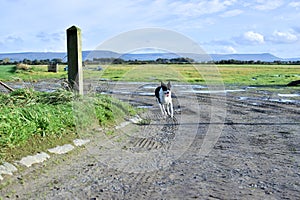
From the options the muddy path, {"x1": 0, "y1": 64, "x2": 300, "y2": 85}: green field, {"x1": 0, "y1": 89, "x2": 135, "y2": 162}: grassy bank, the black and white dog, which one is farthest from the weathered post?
{"x1": 0, "y1": 64, "x2": 300, "y2": 85}: green field

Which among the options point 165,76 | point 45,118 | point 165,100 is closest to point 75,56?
point 45,118

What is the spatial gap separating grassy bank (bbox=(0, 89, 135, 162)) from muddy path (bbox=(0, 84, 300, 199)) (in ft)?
1.45

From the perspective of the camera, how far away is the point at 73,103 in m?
10.2

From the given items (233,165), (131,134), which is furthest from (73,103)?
(233,165)

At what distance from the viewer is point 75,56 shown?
36.4 ft

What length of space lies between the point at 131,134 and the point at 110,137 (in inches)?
30.5

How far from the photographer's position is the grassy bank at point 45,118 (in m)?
7.12

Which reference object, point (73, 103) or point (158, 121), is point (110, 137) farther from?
point (158, 121)

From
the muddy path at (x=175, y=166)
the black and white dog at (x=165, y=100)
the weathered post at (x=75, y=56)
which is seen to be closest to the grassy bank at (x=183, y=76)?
the black and white dog at (x=165, y=100)

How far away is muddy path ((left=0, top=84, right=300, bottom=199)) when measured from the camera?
5.79 metres

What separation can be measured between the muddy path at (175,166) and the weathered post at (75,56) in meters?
1.66

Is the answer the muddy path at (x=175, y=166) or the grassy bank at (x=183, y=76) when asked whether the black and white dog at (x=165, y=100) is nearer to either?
the muddy path at (x=175, y=166)

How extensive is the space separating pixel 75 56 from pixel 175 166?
4972mm

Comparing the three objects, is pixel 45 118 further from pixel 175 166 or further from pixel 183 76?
pixel 183 76
